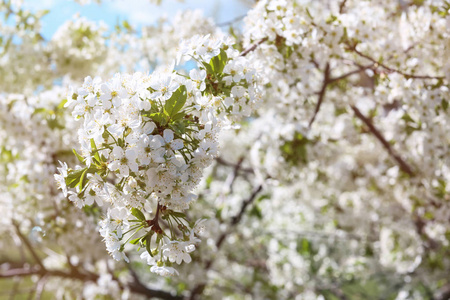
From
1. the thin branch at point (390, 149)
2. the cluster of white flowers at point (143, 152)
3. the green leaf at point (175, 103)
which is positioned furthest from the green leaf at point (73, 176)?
the thin branch at point (390, 149)

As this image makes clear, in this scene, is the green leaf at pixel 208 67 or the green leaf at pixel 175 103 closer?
the green leaf at pixel 175 103

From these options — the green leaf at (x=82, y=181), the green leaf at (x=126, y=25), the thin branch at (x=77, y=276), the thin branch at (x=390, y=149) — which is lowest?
the green leaf at (x=82, y=181)

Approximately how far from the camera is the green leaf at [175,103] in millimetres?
A: 1463

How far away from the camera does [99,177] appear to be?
142 cm

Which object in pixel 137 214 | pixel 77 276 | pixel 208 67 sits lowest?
pixel 137 214

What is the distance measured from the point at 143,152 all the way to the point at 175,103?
0.73 feet

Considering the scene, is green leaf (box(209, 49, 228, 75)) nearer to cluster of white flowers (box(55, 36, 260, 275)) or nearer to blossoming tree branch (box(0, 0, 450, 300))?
blossoming tree branch (box(0, 0, 450, 300))

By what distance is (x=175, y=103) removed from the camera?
1.48 meters

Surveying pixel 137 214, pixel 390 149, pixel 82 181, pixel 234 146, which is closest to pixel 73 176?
pixel 82 181

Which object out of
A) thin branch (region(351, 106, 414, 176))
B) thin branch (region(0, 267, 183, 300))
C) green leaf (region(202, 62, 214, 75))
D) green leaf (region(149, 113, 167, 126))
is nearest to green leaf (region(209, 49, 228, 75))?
green leaf (region(202, 62, 214, 75))

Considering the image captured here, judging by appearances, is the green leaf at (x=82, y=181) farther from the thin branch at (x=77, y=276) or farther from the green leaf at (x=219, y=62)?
the thin branch at (x=77, y=276)

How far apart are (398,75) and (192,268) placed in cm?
269

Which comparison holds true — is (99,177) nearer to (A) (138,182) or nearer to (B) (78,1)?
(A) (138,182)

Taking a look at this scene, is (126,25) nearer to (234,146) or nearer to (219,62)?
(234,146)
